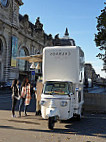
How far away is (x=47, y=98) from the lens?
746cm

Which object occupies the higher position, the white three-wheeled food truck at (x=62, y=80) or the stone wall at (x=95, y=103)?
the white three-wheeled food truck at (x=62, y=80)

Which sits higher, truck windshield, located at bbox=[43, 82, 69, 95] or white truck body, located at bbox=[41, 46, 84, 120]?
white truck body, located at bbox=[41, 46, 84, 120]

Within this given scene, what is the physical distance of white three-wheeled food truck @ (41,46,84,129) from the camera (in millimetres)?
7406

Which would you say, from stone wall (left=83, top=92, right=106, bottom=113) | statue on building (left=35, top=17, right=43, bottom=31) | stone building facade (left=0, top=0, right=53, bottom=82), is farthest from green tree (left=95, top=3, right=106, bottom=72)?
statue on building (left=35, top=17, right=43, bottom=31)

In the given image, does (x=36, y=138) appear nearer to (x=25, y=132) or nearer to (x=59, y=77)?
(x=25, y=132)

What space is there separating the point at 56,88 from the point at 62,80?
663mm

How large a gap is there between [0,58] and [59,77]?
86.5 feet

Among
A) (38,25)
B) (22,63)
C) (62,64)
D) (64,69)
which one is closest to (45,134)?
(64,69)

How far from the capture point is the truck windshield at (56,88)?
7.81 m

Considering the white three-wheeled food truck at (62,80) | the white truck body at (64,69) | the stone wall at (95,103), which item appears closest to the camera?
the white three-wheeled food truck at (62,80)

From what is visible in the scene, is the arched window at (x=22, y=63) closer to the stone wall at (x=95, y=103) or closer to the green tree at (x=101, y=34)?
the green tree at (x=101, y=34)

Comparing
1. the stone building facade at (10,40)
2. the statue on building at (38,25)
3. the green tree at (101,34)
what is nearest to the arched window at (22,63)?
the stone building facade at (10,40)

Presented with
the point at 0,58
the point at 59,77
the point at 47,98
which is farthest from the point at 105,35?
the point at 0,58

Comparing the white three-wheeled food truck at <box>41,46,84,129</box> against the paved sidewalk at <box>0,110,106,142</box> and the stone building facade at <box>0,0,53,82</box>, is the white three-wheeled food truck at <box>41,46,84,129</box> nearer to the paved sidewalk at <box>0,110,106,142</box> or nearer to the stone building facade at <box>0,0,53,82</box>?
the paved sidewalk at <box>0,110,106,142</box>
